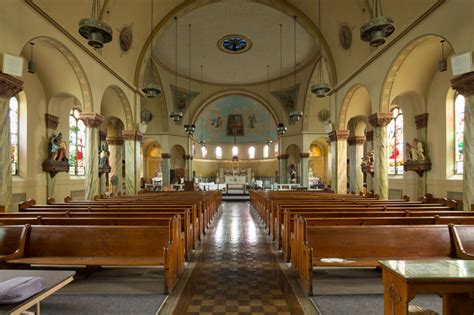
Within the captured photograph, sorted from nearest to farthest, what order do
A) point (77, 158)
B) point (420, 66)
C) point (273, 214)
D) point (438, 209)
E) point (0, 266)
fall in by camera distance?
1. point (0, 266)
2. point (438, 209)
3. point (273, 214)
4. point (420, 66)
5. point (77, 158)

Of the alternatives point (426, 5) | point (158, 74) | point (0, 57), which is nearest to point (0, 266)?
point (0, 57)

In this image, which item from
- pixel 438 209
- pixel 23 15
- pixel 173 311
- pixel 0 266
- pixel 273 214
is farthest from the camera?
pixel 273 214

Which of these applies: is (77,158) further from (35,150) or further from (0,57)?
(0,57)

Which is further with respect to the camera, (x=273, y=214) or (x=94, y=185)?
(x=94, y=185)

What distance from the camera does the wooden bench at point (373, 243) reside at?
4.74 m

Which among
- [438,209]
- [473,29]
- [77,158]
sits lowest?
[438,209]

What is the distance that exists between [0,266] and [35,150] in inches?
341

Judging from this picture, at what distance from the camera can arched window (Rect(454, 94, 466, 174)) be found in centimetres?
1125

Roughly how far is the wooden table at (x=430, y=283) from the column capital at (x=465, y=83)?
18.7 ft

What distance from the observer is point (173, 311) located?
400cm

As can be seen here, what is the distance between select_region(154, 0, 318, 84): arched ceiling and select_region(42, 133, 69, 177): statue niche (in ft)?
22.7

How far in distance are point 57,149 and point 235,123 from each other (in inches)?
890

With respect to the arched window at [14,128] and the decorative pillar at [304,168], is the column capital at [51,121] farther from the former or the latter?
the decorative pillar at [304,168]

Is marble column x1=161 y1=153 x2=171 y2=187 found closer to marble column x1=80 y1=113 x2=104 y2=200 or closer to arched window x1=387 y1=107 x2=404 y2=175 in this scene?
marble column x1=80 y1=113 x2=104 y2=200
